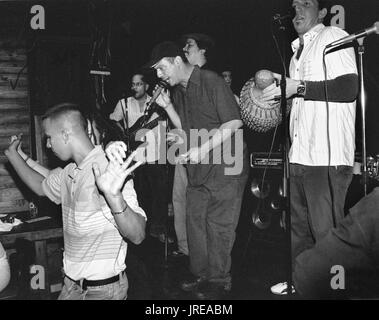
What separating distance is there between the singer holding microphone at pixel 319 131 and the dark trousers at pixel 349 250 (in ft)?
5.10

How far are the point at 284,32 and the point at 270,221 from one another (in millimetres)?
2850

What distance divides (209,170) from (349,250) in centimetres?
229

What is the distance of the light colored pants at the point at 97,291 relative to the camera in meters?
2.46

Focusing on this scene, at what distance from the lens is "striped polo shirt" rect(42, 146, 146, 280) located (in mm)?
2461

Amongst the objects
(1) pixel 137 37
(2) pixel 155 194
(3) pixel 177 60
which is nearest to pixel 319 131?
(3) pixel 177 60

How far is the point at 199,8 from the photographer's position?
6.70m

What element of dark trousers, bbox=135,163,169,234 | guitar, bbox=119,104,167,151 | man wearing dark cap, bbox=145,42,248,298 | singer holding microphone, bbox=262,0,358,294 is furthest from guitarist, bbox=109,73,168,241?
singer holding microphone, bbox=262,0,358,294

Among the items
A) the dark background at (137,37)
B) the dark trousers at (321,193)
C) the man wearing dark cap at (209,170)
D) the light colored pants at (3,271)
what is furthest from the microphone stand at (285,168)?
the light colored pants at (3,271)

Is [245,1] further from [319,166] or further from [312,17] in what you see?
[319,166]

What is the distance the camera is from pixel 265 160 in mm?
5062

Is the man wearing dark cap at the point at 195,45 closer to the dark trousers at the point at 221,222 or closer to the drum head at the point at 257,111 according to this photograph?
the drum head at the point at 257,111

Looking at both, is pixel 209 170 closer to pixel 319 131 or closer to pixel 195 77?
pixel 195 77

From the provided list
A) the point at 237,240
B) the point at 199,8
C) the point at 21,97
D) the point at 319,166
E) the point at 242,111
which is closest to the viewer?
the point at 319,166
